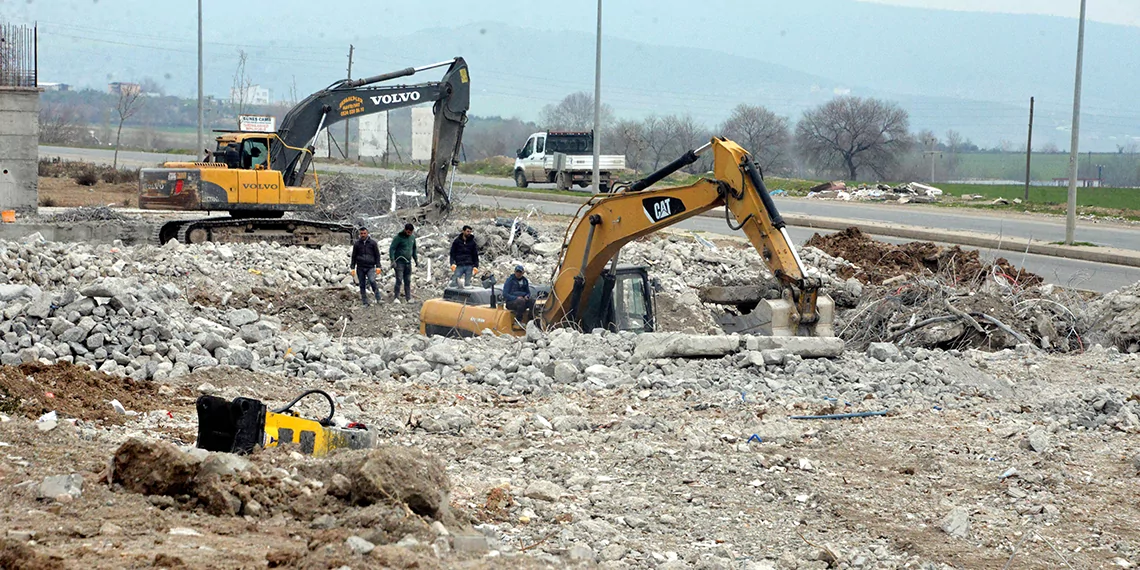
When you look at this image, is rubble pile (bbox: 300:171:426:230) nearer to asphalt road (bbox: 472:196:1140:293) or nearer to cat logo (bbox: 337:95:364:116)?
cat logo (bbox: 337:95:364:116)

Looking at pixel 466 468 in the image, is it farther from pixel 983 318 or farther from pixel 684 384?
pixel 983 318

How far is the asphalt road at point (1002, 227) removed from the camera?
23.2 metres

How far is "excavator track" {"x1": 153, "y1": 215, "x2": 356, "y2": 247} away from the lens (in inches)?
957

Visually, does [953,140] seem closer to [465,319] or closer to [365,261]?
[365,261]

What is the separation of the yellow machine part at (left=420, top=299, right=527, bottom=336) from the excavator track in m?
9.66

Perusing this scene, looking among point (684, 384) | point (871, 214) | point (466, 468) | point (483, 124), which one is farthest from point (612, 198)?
point (483, 124)

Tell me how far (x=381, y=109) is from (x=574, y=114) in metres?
72.8

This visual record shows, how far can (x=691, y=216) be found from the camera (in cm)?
1349

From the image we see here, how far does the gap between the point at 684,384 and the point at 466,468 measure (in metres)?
3.53

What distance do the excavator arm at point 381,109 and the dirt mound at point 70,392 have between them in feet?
44.8

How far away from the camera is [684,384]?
1195 cm

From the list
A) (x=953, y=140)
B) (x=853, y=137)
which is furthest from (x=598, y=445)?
(x=953, y=140)

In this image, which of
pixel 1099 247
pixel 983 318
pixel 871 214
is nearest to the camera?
pixel 983 318

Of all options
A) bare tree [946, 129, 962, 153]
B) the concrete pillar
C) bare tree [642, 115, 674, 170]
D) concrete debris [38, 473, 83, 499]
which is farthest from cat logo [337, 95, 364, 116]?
bare tree [946, 129, 962, 153]
